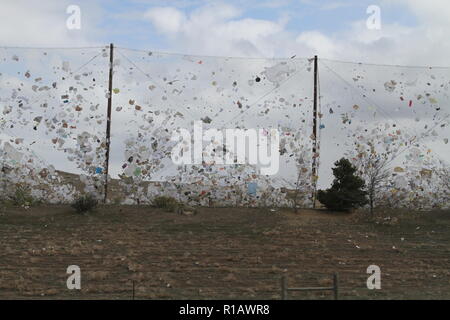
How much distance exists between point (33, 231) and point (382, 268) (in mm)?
A: 11410

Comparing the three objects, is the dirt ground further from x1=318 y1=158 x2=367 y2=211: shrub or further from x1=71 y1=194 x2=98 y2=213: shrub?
x1=318 y1=158 x2=367 y2=211: shrub

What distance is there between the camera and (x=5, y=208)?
928 inches

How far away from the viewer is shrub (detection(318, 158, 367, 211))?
24.0 metres

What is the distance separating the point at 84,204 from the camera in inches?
908

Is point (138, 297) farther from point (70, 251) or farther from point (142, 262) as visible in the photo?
point (70, 251)

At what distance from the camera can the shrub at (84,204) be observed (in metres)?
23.0

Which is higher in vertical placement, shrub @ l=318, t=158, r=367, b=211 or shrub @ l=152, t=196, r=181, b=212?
shrub @ l=318, t=158, r=367, b=211

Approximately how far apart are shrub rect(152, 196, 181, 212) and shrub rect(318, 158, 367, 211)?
19.0 feet

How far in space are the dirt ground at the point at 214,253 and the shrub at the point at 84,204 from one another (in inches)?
10.0

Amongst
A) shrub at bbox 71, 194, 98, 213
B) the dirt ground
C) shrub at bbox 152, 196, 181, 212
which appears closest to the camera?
the dirt ground

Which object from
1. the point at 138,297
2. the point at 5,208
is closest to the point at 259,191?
the point at 5,208

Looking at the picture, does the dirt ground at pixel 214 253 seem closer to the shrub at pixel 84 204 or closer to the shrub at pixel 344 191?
the shrub at pixel 84 204

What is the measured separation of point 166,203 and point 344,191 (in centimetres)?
701

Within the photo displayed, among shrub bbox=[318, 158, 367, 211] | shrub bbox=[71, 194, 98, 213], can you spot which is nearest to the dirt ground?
shrub bbox=[71, 194, 98, 213]
